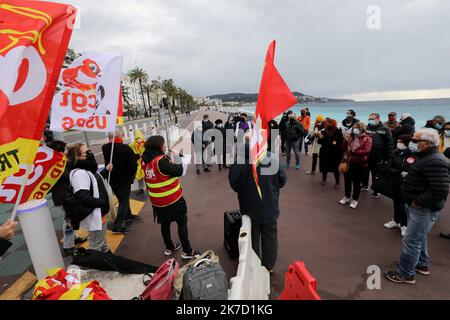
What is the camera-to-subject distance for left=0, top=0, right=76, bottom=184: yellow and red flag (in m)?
1.69

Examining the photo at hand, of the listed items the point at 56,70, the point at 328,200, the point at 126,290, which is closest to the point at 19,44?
the point at 56,70

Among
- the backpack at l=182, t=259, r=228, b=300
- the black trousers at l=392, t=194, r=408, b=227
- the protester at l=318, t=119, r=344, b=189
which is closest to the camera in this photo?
the backpack at l=182, t=259, r=228, b=300

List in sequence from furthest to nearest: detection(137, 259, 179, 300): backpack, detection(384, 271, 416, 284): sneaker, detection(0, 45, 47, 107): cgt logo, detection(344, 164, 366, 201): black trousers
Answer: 1. detection(344, 164, 366, 201): black trousers
2. detection(384, 271, 416, 284): sneaker
3. detection(137, 259, 179, 300): backpack
4. detection(0, 45, 47, 107): cgt logo

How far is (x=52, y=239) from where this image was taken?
3023 millimetres

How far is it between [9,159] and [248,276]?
2.26 metres

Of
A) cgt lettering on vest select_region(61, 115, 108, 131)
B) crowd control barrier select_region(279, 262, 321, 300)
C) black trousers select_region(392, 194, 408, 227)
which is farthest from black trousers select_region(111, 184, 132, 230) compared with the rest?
black trousers select_region(392, 194, 408, 227)

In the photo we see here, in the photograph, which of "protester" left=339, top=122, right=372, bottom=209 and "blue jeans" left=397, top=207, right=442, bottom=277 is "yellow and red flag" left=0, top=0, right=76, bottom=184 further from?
"protester" left=339, top=122, right=372, bottom=209

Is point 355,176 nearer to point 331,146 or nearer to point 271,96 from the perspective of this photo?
point 331,146

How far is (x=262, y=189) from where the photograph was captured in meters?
2.97

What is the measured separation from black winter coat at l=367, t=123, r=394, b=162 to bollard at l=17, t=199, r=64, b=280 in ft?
19.8

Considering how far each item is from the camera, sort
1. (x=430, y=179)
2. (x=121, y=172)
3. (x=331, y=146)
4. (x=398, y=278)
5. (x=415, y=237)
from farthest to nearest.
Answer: (x=331, y=146), (x=121, y=172), (x=398, y=278), (x=415, y=237), (x=430, y=179)

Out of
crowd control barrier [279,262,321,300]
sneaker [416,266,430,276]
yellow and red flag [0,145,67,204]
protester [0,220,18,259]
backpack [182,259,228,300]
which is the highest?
yellow and red flag [0,145,67,204]

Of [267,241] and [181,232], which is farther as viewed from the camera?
[181,232]

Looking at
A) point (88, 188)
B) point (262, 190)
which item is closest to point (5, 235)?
point (88, 188)
